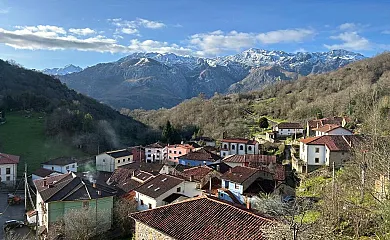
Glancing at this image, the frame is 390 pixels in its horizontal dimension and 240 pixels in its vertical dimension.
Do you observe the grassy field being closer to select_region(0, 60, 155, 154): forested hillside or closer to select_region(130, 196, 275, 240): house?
select_region(0, 60, 155, 154): forested hillside

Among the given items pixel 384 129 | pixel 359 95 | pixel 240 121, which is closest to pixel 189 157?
pixel 384 129

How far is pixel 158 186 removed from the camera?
29.0 metres

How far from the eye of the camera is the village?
12969 mm

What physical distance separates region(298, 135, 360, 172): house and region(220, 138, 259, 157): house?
14946 mm

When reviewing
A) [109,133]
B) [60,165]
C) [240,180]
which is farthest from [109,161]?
[240,180]

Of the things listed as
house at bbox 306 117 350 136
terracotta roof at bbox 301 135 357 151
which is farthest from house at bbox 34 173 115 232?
house at bbox 306 117 350 136

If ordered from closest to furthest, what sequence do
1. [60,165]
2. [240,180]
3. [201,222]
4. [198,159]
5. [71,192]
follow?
[201,222] → [71,192] → [240,180] → [60,165] → [198,159]

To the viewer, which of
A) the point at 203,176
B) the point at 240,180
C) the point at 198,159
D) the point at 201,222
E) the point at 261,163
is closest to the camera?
the point at 201,222

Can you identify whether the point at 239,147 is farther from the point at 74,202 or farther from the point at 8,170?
the point at 8,170

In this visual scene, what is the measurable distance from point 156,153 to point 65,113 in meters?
26.6

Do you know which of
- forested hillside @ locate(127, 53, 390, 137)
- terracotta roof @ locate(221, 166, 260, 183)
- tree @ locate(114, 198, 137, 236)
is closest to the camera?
tree @ locate(114, 198, 137, 236)

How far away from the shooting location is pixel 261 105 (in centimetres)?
9562

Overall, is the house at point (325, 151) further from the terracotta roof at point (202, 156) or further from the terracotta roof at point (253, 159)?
the terracotta roof at point (202, 156)

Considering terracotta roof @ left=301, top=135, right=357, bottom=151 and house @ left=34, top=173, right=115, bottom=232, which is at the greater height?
terracotta roof @ left=301, top=135, right=357, bottom=151
